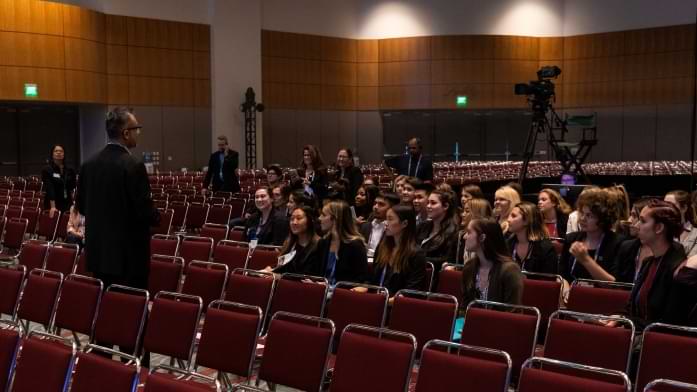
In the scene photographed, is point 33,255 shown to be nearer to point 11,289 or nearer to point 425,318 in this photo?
point 11,289

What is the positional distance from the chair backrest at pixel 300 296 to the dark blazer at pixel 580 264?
1873 millimetres

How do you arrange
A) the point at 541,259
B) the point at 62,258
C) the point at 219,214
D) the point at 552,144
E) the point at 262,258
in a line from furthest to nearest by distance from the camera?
the point at 552,144 → the point at 219,214 → the point at 62,258 → the point at 262,258 → the point at 541,259

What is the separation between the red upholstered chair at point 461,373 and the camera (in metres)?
2.87

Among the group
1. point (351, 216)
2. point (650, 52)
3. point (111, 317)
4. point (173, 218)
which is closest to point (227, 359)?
point (111, 317)

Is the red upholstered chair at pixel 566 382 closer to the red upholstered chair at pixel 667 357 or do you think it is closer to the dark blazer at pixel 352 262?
the red upholstered chair at pixel 667 357

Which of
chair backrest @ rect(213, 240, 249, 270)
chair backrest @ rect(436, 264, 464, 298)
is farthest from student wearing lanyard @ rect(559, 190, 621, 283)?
chair backrest @ rect(213, 240, 249, 270)

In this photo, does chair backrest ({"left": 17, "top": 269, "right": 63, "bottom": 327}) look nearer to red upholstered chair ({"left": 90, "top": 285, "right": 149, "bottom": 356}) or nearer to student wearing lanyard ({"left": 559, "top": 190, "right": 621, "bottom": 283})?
red upholstered chair ({"left": 90, "top": 285, "right": 149, "bottom": 356})

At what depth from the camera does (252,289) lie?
4637 millimetres

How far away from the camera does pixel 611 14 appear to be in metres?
23.1

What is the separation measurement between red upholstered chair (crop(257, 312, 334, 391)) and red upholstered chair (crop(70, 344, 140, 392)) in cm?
78

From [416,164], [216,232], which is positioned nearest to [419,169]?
[416,164]

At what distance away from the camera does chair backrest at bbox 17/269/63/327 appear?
4617mm

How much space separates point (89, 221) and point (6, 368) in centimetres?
133

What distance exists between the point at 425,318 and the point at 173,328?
1422 mm
